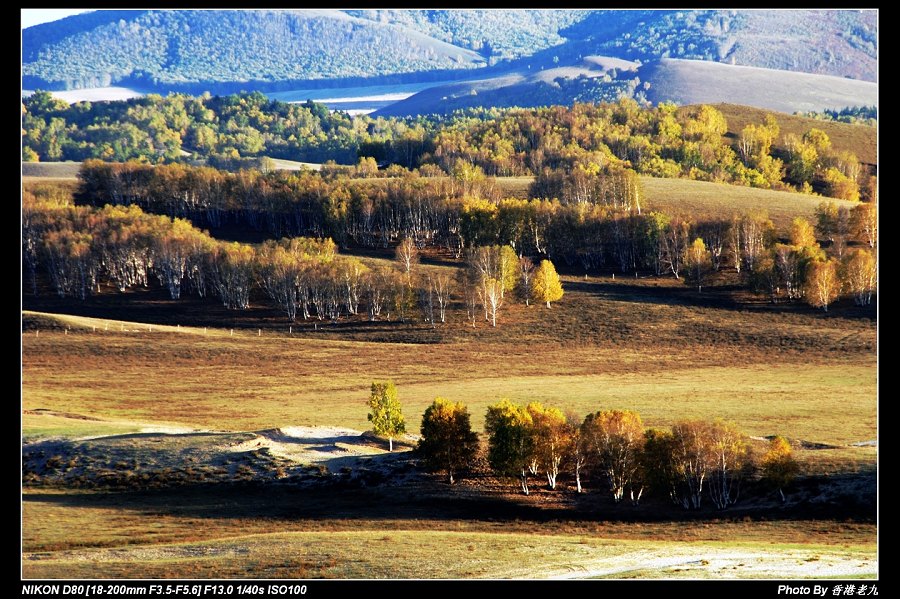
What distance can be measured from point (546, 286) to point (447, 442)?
74643 millimetres

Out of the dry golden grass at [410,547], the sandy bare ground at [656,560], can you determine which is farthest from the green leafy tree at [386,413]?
the sandy bare ground at [656,560]

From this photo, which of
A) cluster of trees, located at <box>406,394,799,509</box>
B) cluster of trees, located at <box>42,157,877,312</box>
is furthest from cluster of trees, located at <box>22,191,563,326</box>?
cluster of trees, located at <box>406,394,799,509</box>

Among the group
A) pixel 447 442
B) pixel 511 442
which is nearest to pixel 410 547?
pixel 511 442

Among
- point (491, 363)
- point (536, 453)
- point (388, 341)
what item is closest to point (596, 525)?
point (536, 453)

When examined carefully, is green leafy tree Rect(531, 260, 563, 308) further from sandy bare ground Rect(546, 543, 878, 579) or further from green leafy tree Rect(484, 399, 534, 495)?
sandy bare ground Rect(546, 543, 878, 579)

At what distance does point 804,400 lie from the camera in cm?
10144

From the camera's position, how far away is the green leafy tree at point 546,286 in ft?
494

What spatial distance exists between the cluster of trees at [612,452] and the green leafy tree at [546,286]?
228 ft

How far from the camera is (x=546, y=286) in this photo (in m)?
150

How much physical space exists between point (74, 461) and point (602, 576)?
4787cm

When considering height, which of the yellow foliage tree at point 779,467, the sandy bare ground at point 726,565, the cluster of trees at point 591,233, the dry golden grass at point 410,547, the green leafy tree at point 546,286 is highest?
the cluster of trees at point 591,233

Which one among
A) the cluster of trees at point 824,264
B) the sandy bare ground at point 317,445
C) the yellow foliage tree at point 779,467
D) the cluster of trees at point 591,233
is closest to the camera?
the yellow foliage tree at point 779,467

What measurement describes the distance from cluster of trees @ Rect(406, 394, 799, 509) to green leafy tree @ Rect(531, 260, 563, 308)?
69569mm

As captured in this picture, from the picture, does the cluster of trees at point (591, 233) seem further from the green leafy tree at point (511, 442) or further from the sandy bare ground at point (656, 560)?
the sandy bare ground at point (656, 560)
